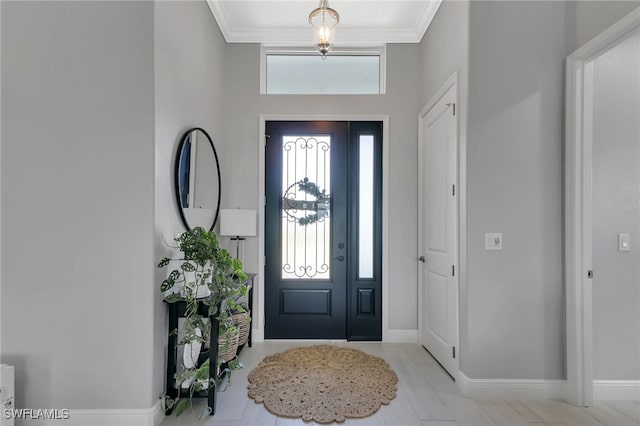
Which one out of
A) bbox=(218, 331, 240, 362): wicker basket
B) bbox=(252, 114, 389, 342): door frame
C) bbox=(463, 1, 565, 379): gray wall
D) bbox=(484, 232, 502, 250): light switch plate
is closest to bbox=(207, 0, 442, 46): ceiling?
bbox=(252, 114, 389, 342): door frame

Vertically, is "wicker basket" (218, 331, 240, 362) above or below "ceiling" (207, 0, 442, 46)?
below

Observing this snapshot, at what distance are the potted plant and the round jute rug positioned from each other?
55 cm

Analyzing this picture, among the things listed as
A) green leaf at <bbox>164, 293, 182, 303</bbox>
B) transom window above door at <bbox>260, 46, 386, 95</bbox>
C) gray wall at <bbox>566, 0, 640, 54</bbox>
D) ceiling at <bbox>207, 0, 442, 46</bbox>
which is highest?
ceiling at <bbox>207, 0, 442, 46</bbox>

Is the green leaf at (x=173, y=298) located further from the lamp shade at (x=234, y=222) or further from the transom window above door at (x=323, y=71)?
the transom window above door at (x=323, y=71)

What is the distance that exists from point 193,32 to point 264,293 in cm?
252

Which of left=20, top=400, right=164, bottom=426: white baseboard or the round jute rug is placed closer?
left=20, top=400, right=164, bottom=426: white baseboard

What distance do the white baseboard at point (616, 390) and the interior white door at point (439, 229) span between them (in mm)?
950

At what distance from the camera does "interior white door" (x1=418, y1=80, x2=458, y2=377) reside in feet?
8.89

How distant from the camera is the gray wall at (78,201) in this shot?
1.99 m

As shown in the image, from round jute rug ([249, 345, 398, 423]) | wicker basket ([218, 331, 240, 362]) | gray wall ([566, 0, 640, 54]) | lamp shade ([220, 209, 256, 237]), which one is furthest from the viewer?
lamp shade ([220, 209, 256, 237])

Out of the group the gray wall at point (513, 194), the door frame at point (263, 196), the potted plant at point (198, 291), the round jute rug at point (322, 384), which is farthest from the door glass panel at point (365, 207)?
the potted plant at point (198, 291)

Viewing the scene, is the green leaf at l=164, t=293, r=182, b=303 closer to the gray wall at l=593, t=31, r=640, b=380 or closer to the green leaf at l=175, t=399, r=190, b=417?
the green leaf at l=175, t=399, r=190, b=417

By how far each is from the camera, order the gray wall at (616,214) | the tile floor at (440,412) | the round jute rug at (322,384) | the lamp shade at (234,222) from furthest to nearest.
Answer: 1. the lamp shade at (234,222)
2. the gray wall at (616,214)
3. the round jute rug at (322,384)
4. the tile floor at (440,412)

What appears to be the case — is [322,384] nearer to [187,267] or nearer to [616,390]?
[187,267]
